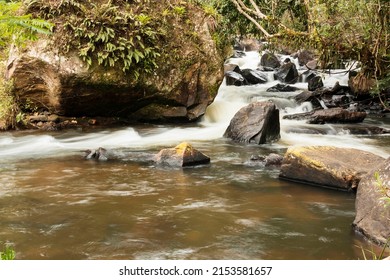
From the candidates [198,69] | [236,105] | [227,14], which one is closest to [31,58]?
[198,69]

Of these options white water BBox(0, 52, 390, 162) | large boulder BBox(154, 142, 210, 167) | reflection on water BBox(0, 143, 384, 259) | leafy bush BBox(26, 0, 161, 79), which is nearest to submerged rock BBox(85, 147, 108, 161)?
reflection on water BBox(0, 143, 384, 259)

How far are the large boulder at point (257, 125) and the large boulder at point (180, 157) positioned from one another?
2.56m

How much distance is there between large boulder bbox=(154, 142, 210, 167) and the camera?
851 centimetres

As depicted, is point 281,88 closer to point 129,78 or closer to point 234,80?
point 234,80

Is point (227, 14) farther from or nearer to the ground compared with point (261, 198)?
farther from the ground

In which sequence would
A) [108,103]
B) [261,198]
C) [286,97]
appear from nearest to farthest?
1. [261,198]
2. [108,103]
3. [286,97]

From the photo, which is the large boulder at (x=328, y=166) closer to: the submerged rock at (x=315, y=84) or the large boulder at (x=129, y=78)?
the large boulder at (x=129, y=78)

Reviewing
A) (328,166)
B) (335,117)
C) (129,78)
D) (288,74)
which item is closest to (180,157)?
(328,166)

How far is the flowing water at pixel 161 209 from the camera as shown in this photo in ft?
15.8

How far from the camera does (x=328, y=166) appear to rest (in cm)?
712

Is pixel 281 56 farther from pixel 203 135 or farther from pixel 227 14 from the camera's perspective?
pixel 203 135

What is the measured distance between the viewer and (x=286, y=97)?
59.5 ft

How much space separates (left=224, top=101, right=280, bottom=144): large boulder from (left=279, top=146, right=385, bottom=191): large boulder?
3.39m
